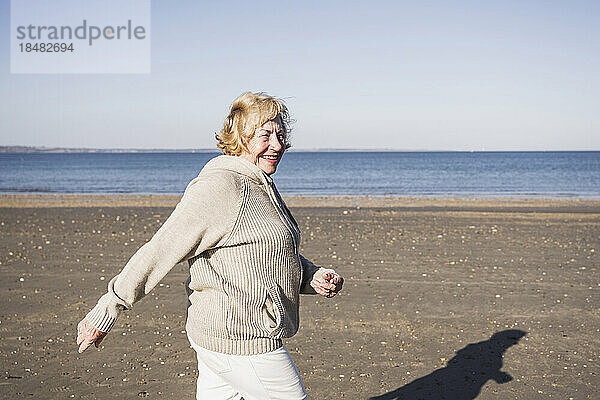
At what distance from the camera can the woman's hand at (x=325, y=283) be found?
2998mm

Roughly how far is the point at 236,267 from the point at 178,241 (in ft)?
0.91

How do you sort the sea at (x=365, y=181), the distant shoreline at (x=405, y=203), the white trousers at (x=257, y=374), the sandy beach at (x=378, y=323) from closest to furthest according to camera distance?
the white trousers at (x=257, y=374) < the sandy beach at (x=378, y=323) < the distant shoreline at (x=405, y=203) < the sea at (x=365, y=181)

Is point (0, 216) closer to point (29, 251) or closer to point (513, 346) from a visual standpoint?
point (29, 251)

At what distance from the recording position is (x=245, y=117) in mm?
2842

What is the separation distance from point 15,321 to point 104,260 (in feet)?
11.7

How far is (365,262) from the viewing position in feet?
33.1

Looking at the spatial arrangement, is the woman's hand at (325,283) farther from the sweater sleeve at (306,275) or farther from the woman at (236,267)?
the woman at (236,267)

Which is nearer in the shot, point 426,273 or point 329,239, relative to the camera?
point 426,273

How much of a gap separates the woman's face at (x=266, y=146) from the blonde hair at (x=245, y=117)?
2 centimetres

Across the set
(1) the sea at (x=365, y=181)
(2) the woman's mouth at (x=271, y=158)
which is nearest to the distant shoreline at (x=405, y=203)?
(1) the sea at (x=365, y=181)

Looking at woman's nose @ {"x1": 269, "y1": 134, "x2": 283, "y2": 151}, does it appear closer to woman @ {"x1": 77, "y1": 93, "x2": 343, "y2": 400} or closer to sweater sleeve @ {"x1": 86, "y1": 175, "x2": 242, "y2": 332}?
woman @ {"x1": 77, "y1": 93, "x2": 343, "y2": 400}

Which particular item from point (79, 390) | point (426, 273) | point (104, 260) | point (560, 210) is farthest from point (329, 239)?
point (560, 210)

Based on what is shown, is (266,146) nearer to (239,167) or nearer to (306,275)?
(239,167)

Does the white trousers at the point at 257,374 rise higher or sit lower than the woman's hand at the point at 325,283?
lower
